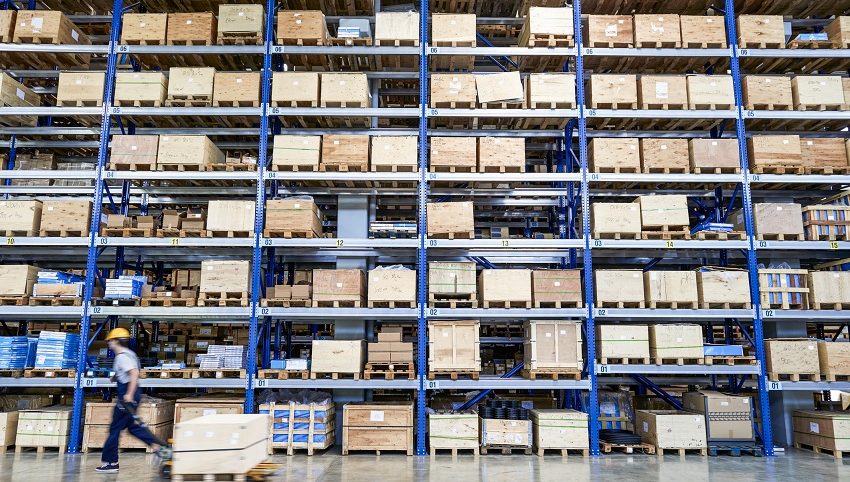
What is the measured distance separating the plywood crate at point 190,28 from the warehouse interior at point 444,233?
4 cm

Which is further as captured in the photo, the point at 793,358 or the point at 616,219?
the point at 616,219

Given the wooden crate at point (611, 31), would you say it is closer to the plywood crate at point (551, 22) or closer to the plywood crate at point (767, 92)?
the plywood crate at point (551, 22)

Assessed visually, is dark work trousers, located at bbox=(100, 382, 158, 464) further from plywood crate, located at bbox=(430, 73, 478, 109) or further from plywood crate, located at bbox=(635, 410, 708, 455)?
plywood crate, located at bbox=(635, 410, 708, 455)

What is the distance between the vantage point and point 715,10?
11.9 metres

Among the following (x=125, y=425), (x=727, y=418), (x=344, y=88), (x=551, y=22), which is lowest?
(x=727, y=418)

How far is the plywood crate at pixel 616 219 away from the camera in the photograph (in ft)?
32.5

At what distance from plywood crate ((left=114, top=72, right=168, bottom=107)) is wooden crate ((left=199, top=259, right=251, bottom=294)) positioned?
3.27 metres

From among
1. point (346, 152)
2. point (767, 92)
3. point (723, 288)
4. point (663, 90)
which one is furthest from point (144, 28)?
point (767, 92)

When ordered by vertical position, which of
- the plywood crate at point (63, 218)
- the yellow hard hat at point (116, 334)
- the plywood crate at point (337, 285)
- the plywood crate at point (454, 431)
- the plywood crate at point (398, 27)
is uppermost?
Result: the plywood crate at point (398, 27)

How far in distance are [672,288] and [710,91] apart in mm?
3709

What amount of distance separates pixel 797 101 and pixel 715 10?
2701 mm

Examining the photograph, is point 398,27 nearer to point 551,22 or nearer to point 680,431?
point 551,22

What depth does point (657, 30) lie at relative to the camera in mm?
10594

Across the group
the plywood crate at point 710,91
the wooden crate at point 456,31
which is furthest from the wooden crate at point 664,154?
the wooden crate at point 456,31
